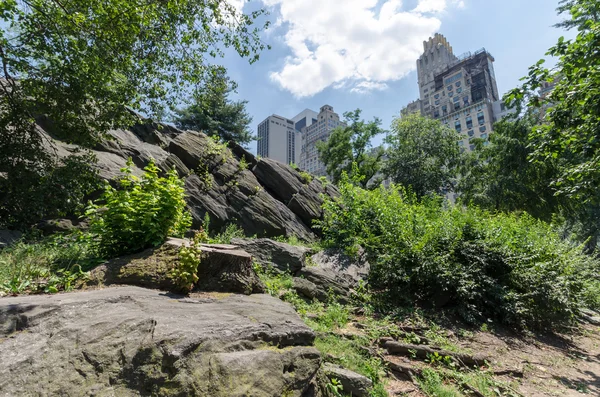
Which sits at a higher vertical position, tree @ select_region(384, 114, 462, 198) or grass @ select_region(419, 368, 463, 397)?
tree @ select_region(384, 114, 462, 198)

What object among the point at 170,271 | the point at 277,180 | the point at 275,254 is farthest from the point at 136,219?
the point at 277,180

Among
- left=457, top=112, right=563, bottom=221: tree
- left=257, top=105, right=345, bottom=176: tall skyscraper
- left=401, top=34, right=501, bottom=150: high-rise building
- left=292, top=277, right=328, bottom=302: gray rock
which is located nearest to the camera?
left=292, top=277, right=328, bottom=302: gray rock

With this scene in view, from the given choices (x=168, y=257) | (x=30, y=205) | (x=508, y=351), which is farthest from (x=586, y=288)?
(x=30, y=205)

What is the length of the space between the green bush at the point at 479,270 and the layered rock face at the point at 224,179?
366 centimetres

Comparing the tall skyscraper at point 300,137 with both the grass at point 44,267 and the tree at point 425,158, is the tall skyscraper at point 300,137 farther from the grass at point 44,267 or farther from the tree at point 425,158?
the grass at point 44,267

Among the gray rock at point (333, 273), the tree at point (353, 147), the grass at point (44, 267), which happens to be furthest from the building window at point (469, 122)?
the grass at point (44, 267)

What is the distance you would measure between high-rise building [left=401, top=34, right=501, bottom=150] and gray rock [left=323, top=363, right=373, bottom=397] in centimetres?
7545

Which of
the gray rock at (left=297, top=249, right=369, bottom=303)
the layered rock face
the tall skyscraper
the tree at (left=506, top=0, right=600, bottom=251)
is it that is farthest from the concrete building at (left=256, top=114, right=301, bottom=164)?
the tree at (left=506, top=0, right=600, bottom=251)

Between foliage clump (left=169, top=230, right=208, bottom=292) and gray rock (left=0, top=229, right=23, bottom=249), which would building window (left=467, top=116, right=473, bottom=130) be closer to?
foliage clump (left=169, top=230, right=208, bottom=292)

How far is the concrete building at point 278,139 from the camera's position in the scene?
9156cm

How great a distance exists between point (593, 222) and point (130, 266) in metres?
34.1

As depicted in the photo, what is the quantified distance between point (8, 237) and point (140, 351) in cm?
624

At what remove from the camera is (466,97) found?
82.0 meters

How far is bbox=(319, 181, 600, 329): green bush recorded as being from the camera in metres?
7.05
